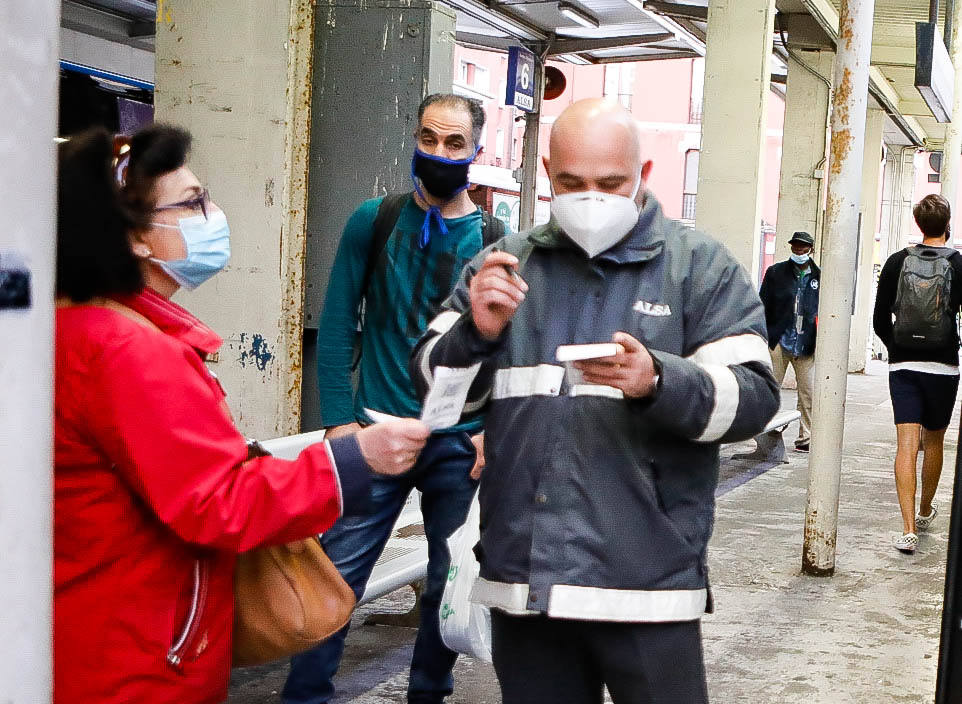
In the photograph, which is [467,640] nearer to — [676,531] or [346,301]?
[346,301]

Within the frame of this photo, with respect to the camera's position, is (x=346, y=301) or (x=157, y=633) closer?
(x=157, y=633)

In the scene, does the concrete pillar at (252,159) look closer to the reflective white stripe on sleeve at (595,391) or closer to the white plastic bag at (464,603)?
the white plastic bag at (464,603)

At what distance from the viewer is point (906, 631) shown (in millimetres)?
5734

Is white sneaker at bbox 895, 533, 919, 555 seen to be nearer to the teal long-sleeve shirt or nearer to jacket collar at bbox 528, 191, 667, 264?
the teal long-sleeve shirt

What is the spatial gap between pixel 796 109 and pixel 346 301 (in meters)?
14.3

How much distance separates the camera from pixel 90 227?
2.07 m

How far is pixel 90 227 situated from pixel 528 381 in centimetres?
83

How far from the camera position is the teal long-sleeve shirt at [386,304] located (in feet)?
12.4

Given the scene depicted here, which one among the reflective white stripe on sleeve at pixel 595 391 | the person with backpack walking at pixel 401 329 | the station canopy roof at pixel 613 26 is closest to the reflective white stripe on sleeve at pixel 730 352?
the reflective white stripe on sleeve at pixel 595 391

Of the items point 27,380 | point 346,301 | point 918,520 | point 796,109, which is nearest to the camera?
point 27,380

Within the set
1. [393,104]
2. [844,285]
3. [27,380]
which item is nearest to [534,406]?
[27,380]

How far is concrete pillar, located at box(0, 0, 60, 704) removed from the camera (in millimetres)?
1331

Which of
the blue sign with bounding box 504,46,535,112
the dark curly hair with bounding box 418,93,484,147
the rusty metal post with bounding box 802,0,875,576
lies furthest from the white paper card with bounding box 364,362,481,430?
the blue sign with bounding box 504,46,535,112

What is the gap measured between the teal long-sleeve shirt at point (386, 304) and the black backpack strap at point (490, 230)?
0.02m
